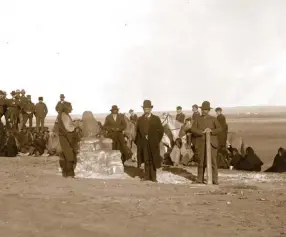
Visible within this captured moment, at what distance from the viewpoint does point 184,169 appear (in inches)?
682

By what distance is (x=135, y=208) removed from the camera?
9719mm

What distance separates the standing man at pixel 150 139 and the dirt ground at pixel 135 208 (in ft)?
1.90

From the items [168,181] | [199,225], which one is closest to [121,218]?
[199,225]

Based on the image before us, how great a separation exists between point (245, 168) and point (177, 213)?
28.9 ft

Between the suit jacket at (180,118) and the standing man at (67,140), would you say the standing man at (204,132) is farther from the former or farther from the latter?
the suit jacket at (180,118)

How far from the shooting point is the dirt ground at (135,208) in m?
8.08

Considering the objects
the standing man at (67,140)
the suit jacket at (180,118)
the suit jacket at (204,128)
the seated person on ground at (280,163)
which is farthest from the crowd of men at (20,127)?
the suit jacket at (204,128)

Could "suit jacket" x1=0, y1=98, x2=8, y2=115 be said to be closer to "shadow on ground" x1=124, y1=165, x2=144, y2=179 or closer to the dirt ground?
"shadow on ground" x1=124, y1=165, x2=144, y2=179

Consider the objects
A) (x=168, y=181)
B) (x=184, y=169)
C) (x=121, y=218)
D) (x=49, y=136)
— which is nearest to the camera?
(x=121, y=218)

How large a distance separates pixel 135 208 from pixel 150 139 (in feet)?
14.8

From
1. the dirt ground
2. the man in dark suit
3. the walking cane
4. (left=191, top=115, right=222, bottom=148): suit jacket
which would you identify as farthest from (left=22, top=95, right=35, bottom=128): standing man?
the walking cane

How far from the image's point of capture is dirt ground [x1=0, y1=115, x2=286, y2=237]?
808 cm

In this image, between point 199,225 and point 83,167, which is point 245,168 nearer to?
point 83,167

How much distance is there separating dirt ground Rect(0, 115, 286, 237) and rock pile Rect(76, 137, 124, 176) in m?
1.29
